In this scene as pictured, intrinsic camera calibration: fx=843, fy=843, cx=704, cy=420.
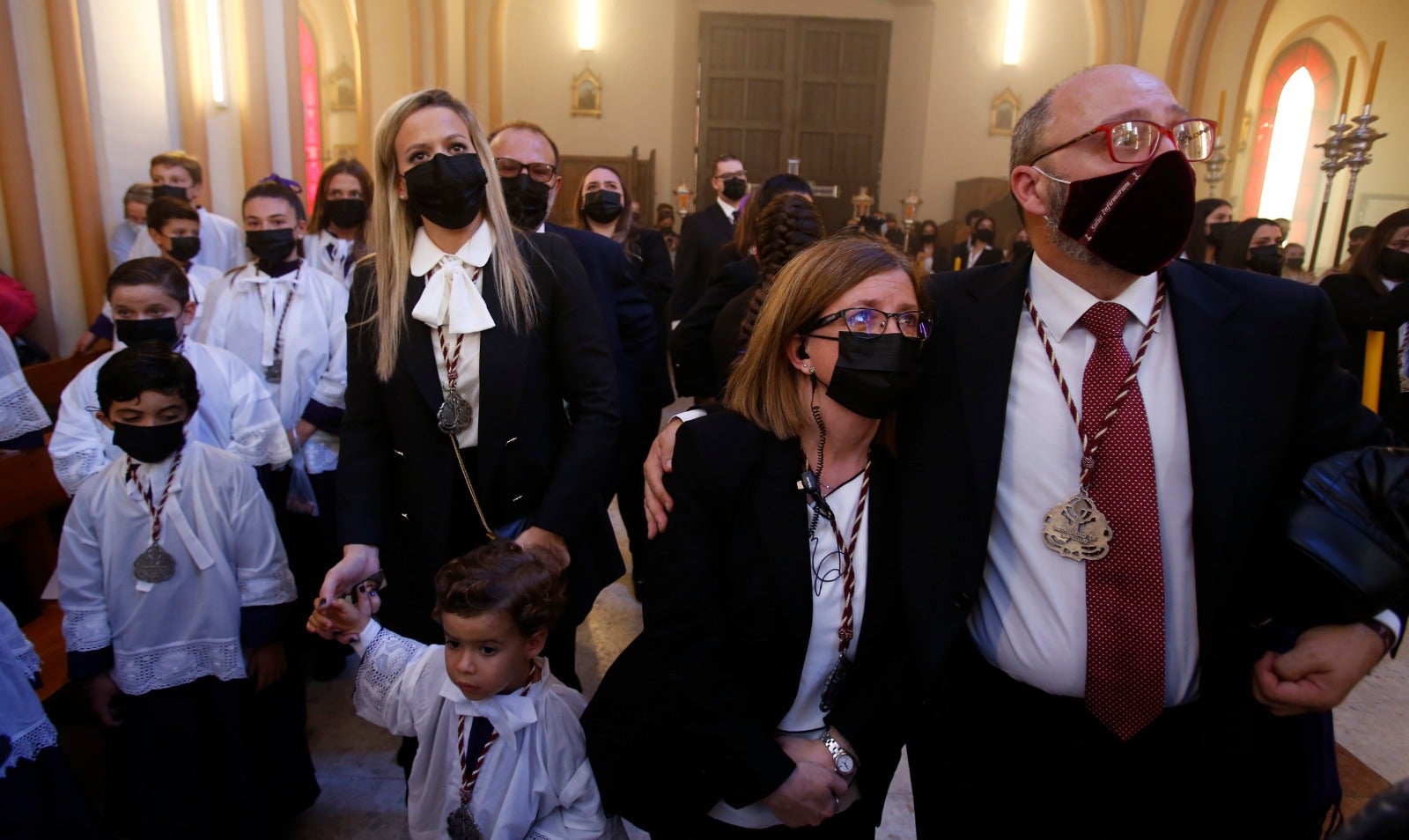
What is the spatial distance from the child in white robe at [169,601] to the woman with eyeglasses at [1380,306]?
4.33 metres

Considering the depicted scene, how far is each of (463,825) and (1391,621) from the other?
1717 mm

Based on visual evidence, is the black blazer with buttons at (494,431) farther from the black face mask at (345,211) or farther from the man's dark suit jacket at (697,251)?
the man's dark suit jacket at (697,251)

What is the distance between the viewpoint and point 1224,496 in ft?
4.42

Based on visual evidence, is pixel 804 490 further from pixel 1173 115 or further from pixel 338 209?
pixel 338 209

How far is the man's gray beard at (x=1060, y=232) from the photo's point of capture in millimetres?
1467

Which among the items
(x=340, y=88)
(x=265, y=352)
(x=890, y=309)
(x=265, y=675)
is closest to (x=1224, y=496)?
(x=890, y=309)

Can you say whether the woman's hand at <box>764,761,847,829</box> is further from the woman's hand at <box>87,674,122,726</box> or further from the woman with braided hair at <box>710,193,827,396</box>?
the woman's hand at <box>87,674,122,726</box>

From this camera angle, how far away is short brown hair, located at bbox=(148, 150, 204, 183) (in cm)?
486

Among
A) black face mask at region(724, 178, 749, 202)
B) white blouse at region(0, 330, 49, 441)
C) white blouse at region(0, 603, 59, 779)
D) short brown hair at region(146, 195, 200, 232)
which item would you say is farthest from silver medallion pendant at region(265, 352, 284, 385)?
black face mask at region(724, 178, 749, 202)

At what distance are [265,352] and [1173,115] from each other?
3145mm

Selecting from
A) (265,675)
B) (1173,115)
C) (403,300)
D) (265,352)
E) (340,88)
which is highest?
(340,88)

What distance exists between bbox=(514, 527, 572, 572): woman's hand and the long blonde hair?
484mm

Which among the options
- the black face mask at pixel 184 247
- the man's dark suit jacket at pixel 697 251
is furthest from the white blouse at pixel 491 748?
the man's dark suit jacket at pixel 697 251

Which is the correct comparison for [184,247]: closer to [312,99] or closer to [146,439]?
[146,439]
